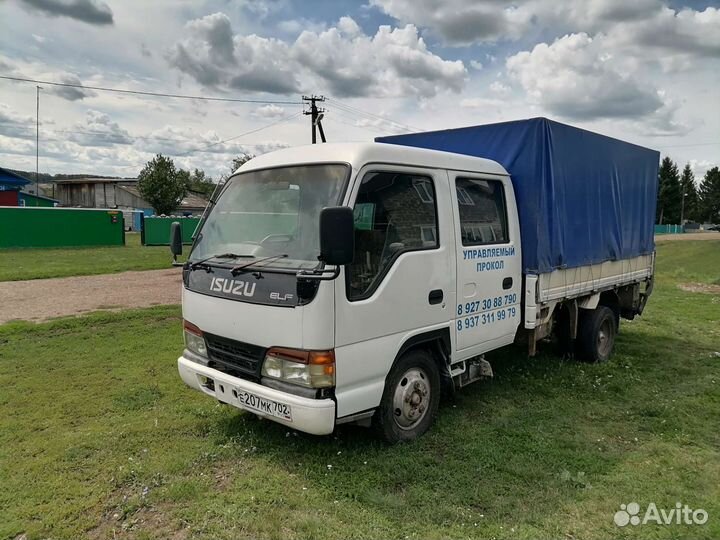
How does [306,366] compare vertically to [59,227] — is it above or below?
below

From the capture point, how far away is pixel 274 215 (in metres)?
3.87

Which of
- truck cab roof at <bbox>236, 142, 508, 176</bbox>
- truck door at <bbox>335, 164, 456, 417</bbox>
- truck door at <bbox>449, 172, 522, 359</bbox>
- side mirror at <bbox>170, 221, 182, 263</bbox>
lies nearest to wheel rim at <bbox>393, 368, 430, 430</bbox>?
truck door at <bbox>335, 164, 456, 417</bbox>

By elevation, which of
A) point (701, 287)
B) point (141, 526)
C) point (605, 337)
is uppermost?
point (605, 337)

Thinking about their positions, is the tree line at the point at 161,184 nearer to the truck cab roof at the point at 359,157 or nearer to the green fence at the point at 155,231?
the green fence at the point at 155,231

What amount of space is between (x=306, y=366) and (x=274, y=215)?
123 centimetres

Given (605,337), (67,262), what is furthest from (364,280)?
(67,262)

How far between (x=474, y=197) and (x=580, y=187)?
195 centimetres

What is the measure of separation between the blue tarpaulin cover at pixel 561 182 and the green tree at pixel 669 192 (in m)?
83.8

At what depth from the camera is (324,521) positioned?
3.11m

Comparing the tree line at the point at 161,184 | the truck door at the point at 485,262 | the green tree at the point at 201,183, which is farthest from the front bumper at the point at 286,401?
the green tree at the point at 201,183

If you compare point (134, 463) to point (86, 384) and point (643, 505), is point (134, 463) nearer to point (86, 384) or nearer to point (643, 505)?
point (86, 384)

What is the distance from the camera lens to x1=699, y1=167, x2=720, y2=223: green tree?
91375mm

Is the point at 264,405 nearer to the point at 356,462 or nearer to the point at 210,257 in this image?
the point at 356,462

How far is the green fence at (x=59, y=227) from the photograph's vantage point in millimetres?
22847
